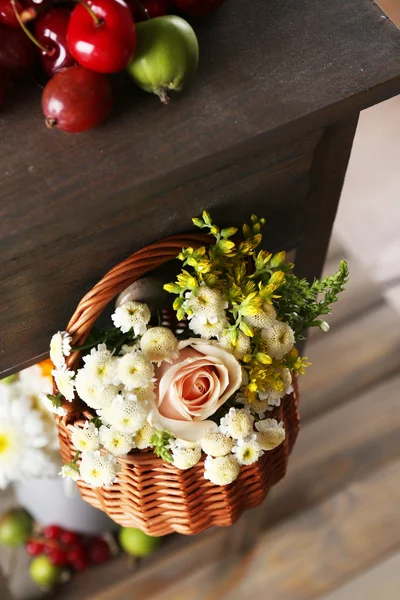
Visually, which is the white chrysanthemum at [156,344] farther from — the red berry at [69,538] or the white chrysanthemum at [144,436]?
the red berry at [69,538]

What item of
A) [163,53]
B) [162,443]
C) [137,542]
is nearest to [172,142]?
[163,53]

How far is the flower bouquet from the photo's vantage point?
721mm

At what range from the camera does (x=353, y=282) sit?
152 cm

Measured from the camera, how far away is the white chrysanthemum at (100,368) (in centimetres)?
72

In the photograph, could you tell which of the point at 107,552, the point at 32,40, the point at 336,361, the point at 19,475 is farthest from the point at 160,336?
the point at 336,361

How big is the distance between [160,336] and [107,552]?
2.12ft

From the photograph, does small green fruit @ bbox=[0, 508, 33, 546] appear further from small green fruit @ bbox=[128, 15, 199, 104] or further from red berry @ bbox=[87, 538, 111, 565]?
small green fruit @ bbox=[128, 15, 199, 104]

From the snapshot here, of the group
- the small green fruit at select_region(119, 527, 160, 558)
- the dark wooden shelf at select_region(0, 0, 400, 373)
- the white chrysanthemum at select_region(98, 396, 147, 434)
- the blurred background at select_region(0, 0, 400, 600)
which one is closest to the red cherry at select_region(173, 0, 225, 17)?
the dark wooden shelf at select_region(0, 0, 400, 373)

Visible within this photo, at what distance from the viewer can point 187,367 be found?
2.41 ft

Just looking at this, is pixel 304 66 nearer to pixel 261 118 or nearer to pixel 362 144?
pixel 261 118

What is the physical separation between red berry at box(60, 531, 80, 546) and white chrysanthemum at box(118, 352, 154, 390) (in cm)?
61

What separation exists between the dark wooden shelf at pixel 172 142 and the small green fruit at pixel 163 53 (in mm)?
31

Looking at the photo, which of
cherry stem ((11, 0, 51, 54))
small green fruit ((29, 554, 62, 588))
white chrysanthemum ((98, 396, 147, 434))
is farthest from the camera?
small green fruit ((29, 554, 62, 588))

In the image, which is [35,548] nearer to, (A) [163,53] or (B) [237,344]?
(B) [237,344]
